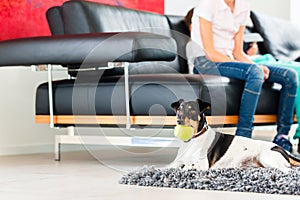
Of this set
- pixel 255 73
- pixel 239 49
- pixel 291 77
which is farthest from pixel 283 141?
pixel 239 49

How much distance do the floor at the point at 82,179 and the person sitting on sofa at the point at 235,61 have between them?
526 mm

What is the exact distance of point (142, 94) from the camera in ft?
11.4

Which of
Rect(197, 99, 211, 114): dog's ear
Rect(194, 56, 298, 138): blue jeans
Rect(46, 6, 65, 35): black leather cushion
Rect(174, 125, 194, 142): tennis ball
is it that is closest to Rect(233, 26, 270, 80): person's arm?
Rect(194, 56, 298, 138): blue jeans

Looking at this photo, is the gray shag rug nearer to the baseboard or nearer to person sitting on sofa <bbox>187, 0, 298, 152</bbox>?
person sitting on sofa <bbox>187, 0, 298, 152</bbox>

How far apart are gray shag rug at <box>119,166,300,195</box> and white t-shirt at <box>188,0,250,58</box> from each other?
1.21 m

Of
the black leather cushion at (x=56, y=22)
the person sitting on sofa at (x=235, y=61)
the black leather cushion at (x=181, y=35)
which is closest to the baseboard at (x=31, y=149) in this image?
the black leather cushion at (x=56, y=22)

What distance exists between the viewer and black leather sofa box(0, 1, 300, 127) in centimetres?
331

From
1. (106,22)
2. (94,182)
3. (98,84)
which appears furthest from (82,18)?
(94,182)

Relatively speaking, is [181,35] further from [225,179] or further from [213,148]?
[225,179]

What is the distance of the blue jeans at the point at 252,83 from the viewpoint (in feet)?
11.8

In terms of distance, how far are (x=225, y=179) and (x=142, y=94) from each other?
1100 mm

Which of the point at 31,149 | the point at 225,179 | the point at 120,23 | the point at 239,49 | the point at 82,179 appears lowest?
the point at 31,149

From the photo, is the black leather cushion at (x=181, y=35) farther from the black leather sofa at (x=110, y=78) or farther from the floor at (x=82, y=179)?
the floor at (x=82, y=179)

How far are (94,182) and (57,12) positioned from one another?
4.89 ft
